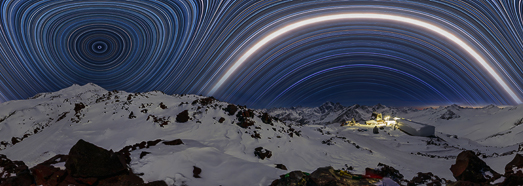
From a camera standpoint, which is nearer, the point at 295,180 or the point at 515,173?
the point at 515,173

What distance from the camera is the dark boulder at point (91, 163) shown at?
23.9ft

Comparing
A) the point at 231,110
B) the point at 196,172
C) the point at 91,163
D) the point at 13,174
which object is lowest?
the point at 13,174

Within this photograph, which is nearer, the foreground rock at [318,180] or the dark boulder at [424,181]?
the foreground rock at [318,180]

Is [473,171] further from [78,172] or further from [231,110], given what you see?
[231,110]

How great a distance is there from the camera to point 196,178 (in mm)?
8945

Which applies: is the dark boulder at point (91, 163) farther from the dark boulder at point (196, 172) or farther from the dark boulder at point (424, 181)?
the dark boulder at point (424, 181)

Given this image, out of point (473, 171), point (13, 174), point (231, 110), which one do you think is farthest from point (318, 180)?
point (231, 110)

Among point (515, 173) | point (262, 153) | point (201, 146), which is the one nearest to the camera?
point (515, 173)

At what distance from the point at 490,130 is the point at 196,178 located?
109792 mm

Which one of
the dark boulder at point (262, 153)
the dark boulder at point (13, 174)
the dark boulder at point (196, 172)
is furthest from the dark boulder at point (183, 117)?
the dark boulder at point (13, 174)

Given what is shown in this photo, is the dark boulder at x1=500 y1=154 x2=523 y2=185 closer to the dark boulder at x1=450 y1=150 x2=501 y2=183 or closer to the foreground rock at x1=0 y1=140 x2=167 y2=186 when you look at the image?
the dark boulder at x1=450 y1=150 x2=501 y2=183

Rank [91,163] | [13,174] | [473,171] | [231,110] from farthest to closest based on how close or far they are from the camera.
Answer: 1. [231,110]
2. [473,171]
3. [91,163]
4. [13,174]

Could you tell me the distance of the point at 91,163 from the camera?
24.7 feet

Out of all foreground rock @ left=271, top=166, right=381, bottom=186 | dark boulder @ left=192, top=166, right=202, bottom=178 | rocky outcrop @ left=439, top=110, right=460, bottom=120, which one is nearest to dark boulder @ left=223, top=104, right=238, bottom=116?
dark boulder @ left=192, top=166, right=202, bottom=178
